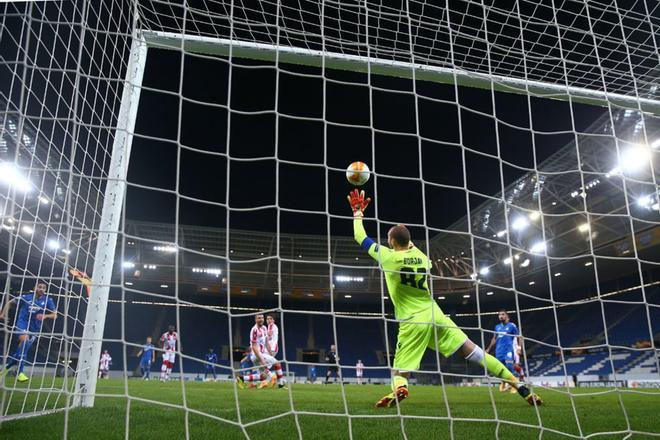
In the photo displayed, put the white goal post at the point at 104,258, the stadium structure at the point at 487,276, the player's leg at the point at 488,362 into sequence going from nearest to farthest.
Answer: the white goal post at the point at 104,258
the player's leg at the point at 488,362
the stadium structure at the point at 487,276

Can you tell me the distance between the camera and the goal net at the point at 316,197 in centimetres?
353

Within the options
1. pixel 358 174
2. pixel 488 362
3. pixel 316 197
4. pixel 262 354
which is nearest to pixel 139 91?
pixel 358 174

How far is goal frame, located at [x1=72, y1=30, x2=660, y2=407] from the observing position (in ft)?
12.6

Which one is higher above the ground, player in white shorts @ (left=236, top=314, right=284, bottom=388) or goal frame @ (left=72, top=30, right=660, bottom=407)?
goal frame @ (left=72, top=30, right=660, bottom=407)

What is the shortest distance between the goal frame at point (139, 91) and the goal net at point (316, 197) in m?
0.02

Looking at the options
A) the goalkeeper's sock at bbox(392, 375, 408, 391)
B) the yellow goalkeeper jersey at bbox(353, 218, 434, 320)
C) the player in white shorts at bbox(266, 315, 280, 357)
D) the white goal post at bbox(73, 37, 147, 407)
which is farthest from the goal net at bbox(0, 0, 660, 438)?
the player in white shorts at bbox(266, 315, 280, 357)

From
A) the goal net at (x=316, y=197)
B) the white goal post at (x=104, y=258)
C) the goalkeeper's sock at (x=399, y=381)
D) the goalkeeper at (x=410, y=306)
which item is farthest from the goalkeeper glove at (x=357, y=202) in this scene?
the white goal post at (x=104, y=258)

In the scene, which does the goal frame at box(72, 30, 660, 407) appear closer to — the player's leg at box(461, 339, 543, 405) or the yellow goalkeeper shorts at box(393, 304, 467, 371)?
the yellow goalkeeper shorts at box(393, 304, 467, 371)

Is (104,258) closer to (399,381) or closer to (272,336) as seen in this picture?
(399,381)

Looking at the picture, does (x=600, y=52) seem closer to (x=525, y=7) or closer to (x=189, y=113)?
(x=525, y=7)

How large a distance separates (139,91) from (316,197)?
681 inches

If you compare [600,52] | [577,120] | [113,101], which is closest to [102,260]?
[113,101]

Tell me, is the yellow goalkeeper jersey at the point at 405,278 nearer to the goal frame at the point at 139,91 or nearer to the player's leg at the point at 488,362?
the player's leg at the point at 488,362

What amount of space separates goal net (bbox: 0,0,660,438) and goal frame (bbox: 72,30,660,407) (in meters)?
0.02
